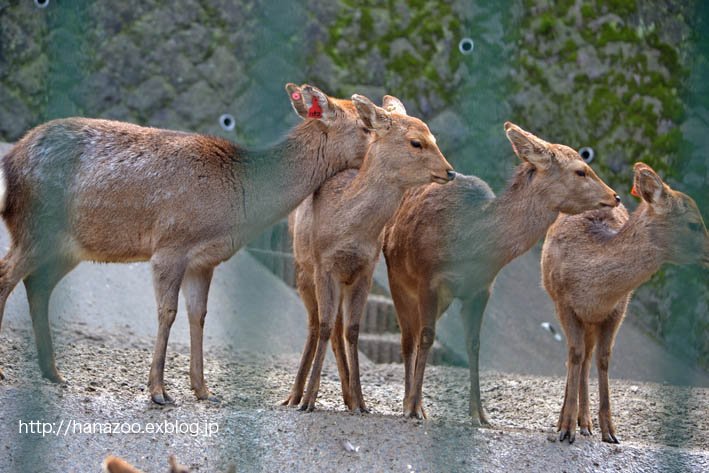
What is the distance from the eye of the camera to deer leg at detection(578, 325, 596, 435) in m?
6.00

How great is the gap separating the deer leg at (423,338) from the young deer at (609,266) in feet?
2.80

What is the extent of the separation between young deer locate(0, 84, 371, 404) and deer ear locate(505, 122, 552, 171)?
50.8 inches

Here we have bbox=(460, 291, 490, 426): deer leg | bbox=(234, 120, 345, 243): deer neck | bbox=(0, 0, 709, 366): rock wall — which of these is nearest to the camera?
bbox=(234, 120, 345, 243): deer neck

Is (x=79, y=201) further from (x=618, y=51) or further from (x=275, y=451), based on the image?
(x=618, y=51)

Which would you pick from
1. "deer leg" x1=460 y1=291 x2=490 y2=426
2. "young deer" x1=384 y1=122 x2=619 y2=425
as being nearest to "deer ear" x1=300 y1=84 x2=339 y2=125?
"young deer" x1=384 y1=122 x2=619 y2=425

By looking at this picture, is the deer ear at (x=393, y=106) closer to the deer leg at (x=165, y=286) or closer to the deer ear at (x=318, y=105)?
the deer ear at (x=318, y=105)

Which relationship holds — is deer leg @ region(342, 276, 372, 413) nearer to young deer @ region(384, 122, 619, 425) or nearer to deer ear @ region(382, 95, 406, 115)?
young deer @ region(384, 122, 619, 425)

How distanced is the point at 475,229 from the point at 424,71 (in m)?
4.57

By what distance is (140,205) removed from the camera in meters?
5.89

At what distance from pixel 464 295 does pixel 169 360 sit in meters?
2.59

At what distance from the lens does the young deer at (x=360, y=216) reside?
19.1 ft

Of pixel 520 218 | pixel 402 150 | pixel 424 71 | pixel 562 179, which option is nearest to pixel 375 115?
pixel 402 150

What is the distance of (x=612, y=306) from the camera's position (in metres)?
5.93

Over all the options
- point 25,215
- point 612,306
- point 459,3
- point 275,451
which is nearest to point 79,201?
point 25,215
